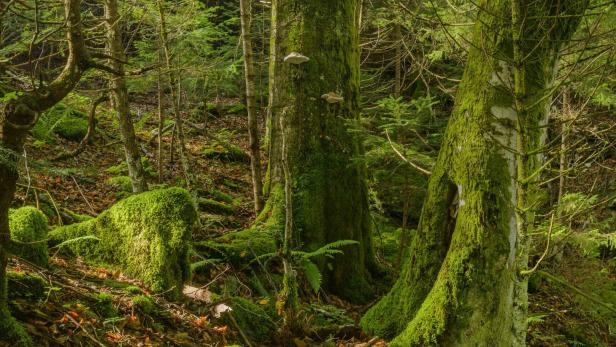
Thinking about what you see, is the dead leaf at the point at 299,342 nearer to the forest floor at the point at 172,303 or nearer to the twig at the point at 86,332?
the forest floor at the point at 172,303

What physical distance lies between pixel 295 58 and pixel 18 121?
402cm

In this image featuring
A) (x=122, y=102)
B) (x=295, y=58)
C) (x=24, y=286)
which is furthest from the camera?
(x=122, y=102)

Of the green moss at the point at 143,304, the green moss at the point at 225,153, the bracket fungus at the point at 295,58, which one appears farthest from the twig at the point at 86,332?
the green moss at the point at 225,153

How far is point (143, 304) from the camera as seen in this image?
4078 mm

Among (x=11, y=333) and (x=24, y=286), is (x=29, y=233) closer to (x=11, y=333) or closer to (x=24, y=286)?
(x=24, y=286)

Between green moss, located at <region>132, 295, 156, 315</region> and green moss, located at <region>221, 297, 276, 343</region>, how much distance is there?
0.66 meters

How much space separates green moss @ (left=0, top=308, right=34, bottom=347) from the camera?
2.76 meters

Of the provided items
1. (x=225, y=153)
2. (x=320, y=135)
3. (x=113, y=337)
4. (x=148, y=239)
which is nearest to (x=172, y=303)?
(x=148, y=239)

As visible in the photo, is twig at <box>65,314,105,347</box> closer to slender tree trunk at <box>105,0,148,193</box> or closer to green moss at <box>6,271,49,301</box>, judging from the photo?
green moss at <box>6,271,49,301</box>

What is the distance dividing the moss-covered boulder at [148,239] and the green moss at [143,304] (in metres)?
0.42

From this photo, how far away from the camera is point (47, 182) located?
26.6ft

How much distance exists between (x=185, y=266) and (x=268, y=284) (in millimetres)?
1464

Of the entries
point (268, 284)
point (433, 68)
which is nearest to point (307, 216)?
point (268, 284)

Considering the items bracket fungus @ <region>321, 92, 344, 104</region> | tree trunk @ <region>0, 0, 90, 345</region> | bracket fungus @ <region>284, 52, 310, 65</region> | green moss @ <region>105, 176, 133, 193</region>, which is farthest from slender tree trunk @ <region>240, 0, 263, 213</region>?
tree trunk @ <region>0, 0, 90, 345</region>
